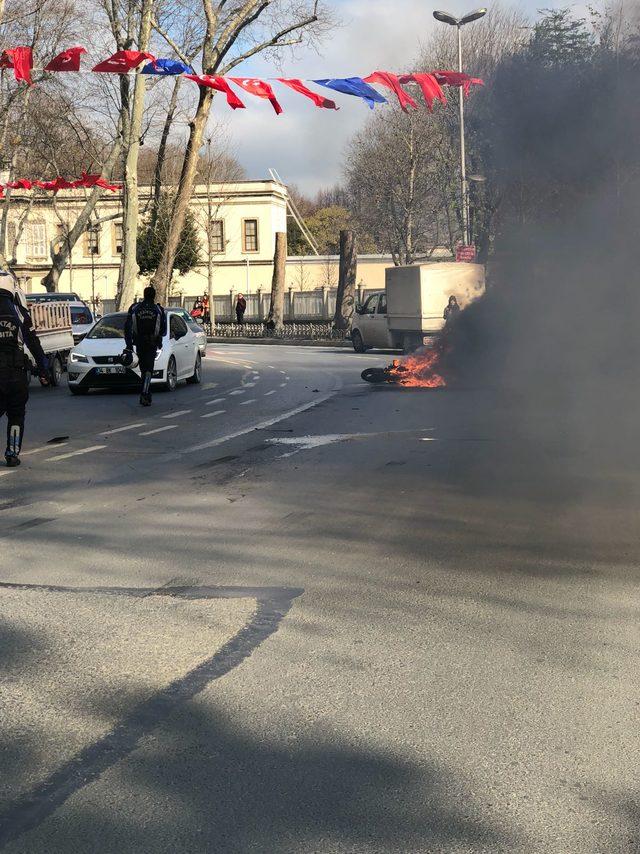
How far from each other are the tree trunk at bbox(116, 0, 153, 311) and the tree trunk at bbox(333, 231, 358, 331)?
41.5 feet

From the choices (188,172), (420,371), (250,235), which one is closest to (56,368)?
(420,371)

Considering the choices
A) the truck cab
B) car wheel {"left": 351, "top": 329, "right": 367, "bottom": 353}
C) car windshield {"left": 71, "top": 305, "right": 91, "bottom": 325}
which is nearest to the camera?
car windshield {"left": 71, "top": 305, "right": 91, "bottom": 325}

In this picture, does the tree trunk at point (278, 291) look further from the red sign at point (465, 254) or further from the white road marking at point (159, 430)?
the white road marking at point (159, 430)

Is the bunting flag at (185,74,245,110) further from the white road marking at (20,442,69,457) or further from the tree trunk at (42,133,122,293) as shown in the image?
the tree trunk at (42,133,122,293)

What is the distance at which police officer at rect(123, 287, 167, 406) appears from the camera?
1742cm

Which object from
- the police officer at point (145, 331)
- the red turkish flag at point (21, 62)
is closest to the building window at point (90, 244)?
the red turkish flag at point (21, 62)

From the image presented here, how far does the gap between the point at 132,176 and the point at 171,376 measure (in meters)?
17.4

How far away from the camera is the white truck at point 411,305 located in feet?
103

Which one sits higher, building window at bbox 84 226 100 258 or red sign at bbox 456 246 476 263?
building window at bbox 84 226 100 258

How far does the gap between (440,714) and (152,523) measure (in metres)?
4.29

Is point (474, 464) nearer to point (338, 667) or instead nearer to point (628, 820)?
point (338, 667)

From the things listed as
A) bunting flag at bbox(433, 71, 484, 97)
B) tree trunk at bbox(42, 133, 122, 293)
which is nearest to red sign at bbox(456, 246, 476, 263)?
bunting flag at bbox(433, 71, 484, 97)


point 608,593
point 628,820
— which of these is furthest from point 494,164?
point 628,820

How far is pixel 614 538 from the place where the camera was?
23.8ft
